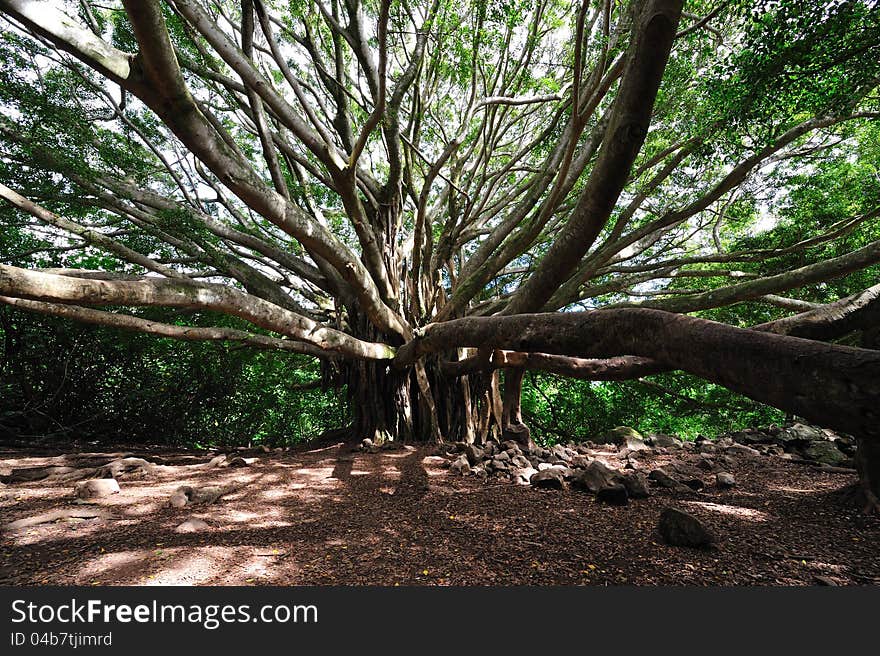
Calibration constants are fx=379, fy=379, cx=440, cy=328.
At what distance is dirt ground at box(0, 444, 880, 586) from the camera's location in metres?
1.59

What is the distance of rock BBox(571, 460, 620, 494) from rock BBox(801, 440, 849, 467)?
224 centimetres

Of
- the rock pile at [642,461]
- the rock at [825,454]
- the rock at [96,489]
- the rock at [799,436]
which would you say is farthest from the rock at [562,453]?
the rock at [96,489]

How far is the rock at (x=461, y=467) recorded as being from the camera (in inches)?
135

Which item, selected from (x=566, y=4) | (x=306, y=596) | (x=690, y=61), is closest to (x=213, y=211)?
(x=566, y=4)

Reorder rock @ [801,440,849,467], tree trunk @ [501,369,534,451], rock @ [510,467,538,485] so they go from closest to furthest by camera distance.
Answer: rock @ [510,467,538,485] < rock @ [801,440,849,467] < tree trunk @ [501,369,534,451]

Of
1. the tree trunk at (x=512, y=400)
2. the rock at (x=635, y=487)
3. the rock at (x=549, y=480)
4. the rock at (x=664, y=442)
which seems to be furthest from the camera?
the tree trunk at (x=512, y=400)

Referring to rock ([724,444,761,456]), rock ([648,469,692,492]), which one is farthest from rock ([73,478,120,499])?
rock ([724,444,761,456])

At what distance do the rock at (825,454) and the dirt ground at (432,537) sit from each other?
48cm

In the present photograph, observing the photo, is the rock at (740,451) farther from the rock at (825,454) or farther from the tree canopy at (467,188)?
the tree canopy at (467,188)

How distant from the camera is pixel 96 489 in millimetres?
2654

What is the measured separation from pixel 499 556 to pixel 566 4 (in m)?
7.06

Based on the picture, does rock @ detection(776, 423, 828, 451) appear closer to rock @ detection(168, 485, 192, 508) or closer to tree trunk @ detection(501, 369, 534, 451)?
tree trunk @ detection(501, 369, 534, 451)

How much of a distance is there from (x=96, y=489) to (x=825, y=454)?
6107mm

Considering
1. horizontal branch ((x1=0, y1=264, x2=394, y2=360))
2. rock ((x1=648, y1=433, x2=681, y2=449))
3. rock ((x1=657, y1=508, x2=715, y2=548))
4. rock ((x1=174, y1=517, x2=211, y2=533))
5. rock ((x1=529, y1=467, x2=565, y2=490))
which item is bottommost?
rock ((x1=648, y1=433, x2=681, y2=449))
